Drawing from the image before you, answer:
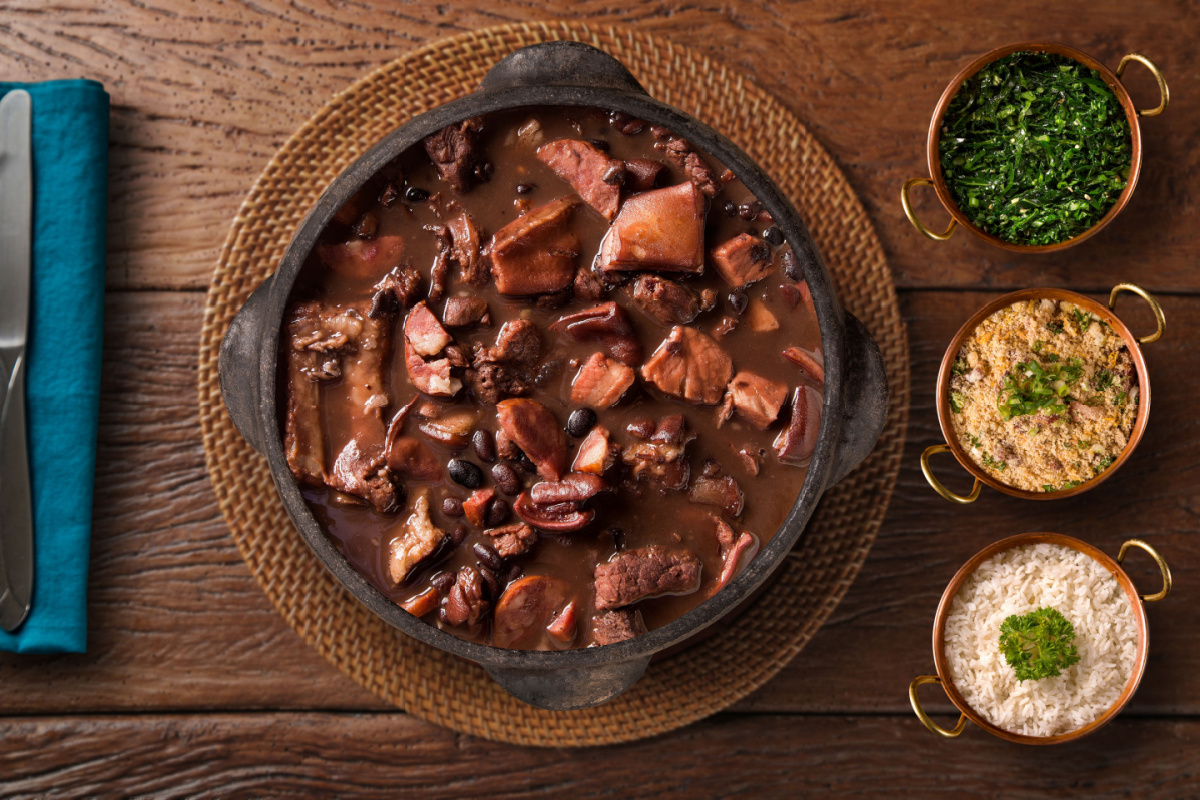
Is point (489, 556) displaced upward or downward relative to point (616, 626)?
upward

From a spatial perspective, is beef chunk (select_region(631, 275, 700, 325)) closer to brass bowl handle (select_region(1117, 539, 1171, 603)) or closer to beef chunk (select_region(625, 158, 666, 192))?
beef chunk (select_region(625, 158, 666, 192))

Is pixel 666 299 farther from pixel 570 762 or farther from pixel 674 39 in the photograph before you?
pixel 570 762

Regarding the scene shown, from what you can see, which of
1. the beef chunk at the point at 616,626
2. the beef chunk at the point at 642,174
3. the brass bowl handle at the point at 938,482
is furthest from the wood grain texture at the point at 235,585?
the beef chunk at the point at 642,174

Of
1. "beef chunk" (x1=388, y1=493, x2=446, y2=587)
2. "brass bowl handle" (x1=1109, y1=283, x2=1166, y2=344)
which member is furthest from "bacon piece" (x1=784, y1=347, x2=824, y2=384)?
"brass bowl handle" (x1=1109, y1=283, x2=1166, y2=344)

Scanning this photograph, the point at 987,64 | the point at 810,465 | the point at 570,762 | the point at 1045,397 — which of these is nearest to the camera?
the point at 810,465

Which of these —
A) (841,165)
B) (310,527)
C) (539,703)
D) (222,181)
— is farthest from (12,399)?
(841,165)

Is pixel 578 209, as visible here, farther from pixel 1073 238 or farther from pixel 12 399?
pixel 12 399

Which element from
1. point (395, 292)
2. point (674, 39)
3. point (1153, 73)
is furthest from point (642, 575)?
point (1153, 73)
